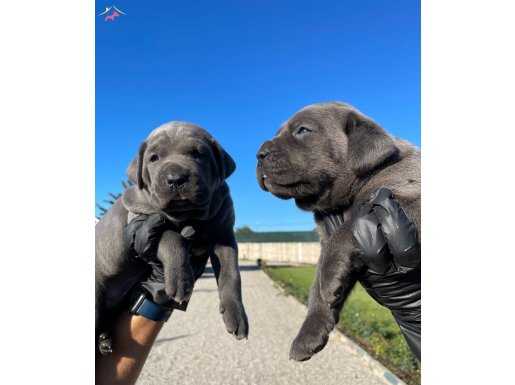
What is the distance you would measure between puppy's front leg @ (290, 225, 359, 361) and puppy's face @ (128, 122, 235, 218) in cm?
57

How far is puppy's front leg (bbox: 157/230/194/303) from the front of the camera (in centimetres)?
199

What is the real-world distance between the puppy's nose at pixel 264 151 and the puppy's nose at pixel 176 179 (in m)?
0.31

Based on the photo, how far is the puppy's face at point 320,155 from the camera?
1.68 metres

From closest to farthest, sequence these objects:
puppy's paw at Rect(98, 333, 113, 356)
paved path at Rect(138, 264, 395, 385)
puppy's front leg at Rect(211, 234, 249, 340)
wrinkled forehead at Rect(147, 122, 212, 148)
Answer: puppy's front leg at Rect(211, 234, 249, 340) → wrinkled forehead at Rect(147, 122, 212, 148) → puppy's paw at Rect(98, 333, 113, 356) → paved path at Rect(138, 264, 395, 385)

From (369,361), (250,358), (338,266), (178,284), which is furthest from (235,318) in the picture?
(250,358)

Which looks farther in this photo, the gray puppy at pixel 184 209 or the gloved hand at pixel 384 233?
the gray puppy at pixel 184 209

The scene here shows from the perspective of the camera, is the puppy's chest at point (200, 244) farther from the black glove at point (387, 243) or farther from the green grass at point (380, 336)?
the green grass at point (380, 336)

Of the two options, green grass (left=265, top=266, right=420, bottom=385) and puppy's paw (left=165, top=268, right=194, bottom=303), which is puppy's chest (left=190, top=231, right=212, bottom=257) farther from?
green grass (left=265, top=266, right=420, bottom=385)

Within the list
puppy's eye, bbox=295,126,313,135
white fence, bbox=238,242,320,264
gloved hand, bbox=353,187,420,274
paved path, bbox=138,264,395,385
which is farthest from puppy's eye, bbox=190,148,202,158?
white fence, bbox=238,242,320,264

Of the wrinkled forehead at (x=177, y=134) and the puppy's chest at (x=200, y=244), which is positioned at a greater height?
the wrinkled forehead at (x=177, y=134)

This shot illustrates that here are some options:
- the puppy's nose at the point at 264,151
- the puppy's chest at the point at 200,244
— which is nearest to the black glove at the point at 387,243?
the puppy's nose at the point at 264,151
